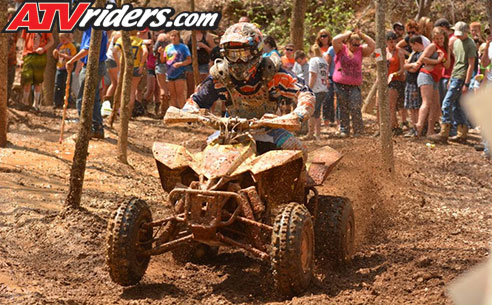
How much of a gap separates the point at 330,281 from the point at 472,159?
277 inches

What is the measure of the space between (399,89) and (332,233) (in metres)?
8.51

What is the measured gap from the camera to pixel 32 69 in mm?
14891

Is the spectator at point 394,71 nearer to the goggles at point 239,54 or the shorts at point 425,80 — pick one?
the shorts at point 425,80

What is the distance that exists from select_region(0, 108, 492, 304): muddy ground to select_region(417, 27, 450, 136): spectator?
1.04 m

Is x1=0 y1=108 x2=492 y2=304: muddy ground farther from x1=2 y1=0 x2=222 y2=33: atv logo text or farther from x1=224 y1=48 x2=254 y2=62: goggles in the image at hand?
x1=2 y1=0 x2=222 y2=33: atv logo text

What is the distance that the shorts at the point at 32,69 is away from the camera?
14891mm

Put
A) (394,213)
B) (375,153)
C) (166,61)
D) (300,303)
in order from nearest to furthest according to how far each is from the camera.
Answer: (300,303)
(394,213)
(375,153)
(166,61)

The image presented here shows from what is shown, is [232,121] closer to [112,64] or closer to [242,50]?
[242,50]

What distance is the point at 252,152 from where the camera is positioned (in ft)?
20.5

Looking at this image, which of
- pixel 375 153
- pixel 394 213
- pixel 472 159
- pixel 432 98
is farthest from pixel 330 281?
pixel 432 98

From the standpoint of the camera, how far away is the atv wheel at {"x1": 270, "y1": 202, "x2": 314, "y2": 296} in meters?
5.41

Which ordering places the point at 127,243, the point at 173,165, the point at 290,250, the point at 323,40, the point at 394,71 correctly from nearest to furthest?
the point at 290,250, the point at 127,243, the point at 173,165, the point at 394,71, the point at 323,40

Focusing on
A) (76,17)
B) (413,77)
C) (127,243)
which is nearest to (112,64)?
(76,17)

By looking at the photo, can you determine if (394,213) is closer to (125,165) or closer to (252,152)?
(252,152)
